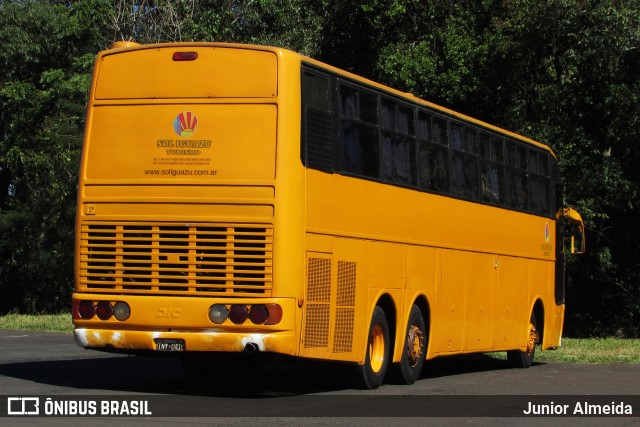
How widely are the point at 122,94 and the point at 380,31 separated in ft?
75.0

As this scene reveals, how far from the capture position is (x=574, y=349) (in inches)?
1061

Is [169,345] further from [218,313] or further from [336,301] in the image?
[336,301]

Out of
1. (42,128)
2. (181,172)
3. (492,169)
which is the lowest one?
(181,172)

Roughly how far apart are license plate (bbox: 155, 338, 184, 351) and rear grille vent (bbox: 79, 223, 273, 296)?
505 mm

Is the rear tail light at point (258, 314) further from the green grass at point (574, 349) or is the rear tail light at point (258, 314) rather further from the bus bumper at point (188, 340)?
the green grass at point (574, 349)

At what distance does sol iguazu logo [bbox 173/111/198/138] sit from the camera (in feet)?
45.8

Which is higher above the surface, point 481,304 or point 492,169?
point 492,169

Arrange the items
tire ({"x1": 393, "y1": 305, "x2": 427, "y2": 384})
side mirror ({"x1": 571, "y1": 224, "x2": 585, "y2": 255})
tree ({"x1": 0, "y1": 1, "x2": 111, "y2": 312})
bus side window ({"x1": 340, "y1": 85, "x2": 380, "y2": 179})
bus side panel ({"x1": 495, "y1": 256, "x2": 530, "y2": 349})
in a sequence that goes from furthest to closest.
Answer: tree ({"x1": 0, "y1": 1, "x2": 111, "y2": 312})
side mirror ({"x1": 571, "y1": 224, "x2": 585, "y2": 255})
bus side panel ({"x1": 495, "y1": 256, "x2": 530, "y2": 349})
tire ({"x1": 393, "y1": 305, "x2": 427, "y2": 384})
bus side window ({"x1": 340, "y1": 85, "x2": 380, "y2": 179})

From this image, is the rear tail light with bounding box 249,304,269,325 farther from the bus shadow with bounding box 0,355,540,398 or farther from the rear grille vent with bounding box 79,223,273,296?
the bus shadow with bounding box 0,355,540,398

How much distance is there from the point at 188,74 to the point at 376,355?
4202 mm

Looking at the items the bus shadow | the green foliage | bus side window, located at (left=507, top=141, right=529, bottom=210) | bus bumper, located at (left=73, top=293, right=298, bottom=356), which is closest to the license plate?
bus bumper, located at (left=73, top=293, right=298, bottom=356)

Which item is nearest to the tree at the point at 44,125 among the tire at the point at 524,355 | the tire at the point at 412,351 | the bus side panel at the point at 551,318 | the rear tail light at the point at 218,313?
the bus side panel at the point at 551,318

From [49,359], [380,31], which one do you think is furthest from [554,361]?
[380,31]

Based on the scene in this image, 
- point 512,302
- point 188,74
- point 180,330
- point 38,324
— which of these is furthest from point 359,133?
point 38,324
